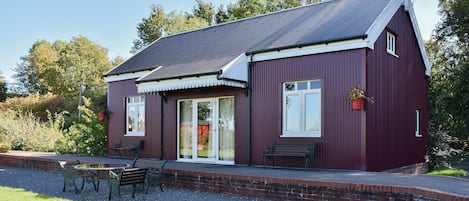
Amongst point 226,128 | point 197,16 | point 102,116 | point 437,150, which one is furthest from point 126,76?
point 197,16

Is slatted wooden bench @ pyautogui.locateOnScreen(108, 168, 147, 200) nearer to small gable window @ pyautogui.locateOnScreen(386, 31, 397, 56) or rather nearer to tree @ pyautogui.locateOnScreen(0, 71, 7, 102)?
small gable window @ pyautogui.locateOnScreen(386, 31, 397, 56)

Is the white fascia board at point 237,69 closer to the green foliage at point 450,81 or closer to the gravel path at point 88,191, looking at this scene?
the gravel path at point 88,191

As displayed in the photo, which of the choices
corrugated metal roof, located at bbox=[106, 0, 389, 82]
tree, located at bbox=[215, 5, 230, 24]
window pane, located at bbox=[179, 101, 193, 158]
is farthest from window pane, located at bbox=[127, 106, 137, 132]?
tree, located at bbox=[215, 5, 230, 24]

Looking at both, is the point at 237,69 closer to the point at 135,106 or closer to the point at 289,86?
the point at 289,86

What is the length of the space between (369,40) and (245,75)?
418cm

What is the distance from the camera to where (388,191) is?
29.0 ft

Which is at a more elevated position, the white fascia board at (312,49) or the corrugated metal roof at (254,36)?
the corrugated metal roof at (254,36)

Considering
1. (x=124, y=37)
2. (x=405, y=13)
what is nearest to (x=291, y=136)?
(x=405, y=13)

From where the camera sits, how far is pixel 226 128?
15.7 m

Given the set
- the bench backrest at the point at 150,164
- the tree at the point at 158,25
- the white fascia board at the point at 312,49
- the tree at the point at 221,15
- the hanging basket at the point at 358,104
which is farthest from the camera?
the tree at the point at 221,15

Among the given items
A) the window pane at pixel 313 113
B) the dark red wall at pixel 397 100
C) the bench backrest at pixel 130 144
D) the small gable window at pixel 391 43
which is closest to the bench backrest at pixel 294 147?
the window pane at pixel 313 113

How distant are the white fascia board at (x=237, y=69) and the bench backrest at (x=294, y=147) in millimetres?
2480

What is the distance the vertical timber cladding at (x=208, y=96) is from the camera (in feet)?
49.6

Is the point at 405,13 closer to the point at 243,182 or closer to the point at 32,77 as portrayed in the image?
the point at 243,182
